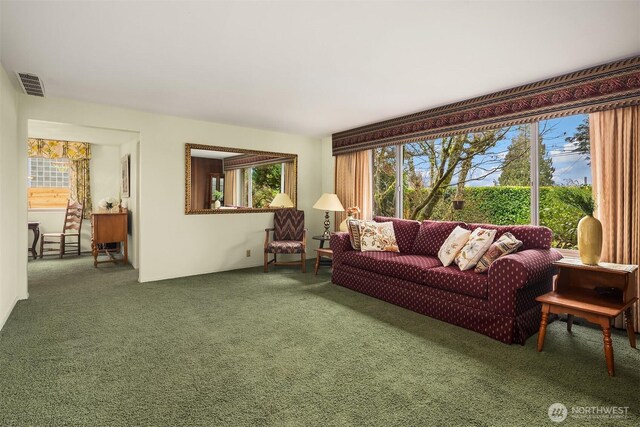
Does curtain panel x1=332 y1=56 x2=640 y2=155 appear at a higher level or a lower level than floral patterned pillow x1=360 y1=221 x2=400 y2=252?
higher

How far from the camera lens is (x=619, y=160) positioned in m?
3.04

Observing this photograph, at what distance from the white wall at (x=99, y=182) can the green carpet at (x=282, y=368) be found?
3.83m

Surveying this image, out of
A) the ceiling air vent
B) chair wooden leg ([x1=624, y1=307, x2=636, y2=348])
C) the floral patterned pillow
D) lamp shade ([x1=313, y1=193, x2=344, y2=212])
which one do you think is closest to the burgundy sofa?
the floral patterned pillow

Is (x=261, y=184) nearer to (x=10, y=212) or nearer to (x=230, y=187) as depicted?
(x=230, y=187)

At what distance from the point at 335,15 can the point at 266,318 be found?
2.61 m

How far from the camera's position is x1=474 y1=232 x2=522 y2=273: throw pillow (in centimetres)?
314

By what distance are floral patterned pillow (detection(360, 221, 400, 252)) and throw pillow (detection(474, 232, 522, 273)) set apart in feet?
4.45

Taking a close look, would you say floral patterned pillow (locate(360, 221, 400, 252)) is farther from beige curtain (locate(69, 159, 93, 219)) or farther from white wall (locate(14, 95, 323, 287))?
beige curtain (locate(69, 159, 93, 219))

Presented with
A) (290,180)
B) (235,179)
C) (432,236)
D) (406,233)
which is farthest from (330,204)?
(432,236)

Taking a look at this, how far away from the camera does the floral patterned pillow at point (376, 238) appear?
14.5 ft

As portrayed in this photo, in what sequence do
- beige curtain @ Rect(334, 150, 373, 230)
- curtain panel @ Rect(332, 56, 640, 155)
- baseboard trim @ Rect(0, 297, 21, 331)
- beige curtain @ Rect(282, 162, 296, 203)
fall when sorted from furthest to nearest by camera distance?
beige curtain @ Rect(282, 162, 296, 203) → beige curtain @ Rect(334, 150, 373, 230) → baseboard trim @ Rect(0, 297, 21, 331) → curtain panel @ Rect(332, 56, 640, 155)

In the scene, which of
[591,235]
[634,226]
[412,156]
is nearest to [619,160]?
[634,226]

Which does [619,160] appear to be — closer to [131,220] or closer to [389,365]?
[389,365]

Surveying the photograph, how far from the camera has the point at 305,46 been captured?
105 inches
